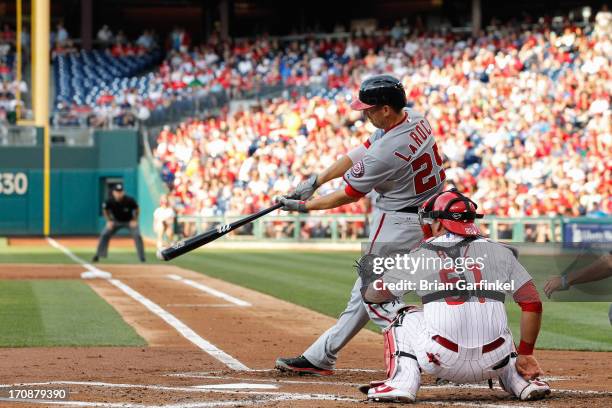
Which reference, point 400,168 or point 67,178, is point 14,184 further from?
point 400,168

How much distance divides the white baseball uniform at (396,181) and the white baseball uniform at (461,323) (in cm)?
66

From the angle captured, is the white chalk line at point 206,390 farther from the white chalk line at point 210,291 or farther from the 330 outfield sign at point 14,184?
the 330 outfield sign at point 14,184

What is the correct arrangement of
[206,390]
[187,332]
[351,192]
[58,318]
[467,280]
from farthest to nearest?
1. [58,318]
2. [187,332]
3. [351,192]
4. [206,390]
5. [467,280]

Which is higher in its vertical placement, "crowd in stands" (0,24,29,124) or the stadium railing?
"crowd in stands" (0,24,29,124)

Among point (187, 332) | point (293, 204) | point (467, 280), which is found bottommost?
point (187, 332)

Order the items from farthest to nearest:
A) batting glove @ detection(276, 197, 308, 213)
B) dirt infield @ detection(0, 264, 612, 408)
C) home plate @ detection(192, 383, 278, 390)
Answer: batting glove @ detection(276, 197, 308, 213)
home plate @ detection(192, 383, 278, 390)
dirt infield @ detection(0, 264, 612, 408)

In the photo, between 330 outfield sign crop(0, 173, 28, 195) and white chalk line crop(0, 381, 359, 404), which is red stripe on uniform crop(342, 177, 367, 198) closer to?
white chalk line crop(0, 381, 359, 404)

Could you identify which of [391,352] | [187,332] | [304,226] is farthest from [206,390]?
[304,226]

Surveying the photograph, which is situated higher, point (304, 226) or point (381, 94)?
point (381, 94)

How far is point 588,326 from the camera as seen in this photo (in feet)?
40.4

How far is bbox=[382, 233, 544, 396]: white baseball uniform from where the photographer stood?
20.4 feet

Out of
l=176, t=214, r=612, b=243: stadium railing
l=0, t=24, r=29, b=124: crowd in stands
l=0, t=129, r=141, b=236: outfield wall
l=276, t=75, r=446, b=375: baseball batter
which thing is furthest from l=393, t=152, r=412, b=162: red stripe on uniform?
l=0, t=129, r=141, b=236: outfield wall

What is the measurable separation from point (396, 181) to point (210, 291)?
31.3 feet

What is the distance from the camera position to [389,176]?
7184mm
